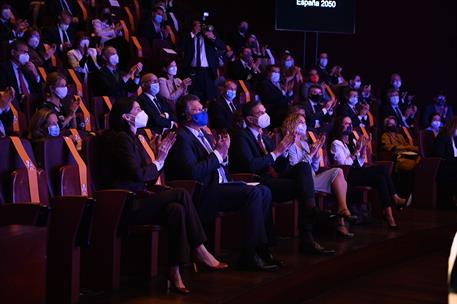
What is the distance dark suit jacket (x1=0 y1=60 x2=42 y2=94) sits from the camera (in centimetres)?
436

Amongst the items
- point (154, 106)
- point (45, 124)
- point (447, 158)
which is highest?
point (154, 106)

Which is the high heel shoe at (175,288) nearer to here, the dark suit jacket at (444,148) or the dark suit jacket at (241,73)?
the dark suit jacket at (444,148)

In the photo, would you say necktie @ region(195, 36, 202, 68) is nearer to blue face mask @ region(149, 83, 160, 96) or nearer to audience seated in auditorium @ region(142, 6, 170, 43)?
audience seated in auditorium @ region(142, 6, 170, 43)

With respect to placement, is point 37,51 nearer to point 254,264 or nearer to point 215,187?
point 215,187

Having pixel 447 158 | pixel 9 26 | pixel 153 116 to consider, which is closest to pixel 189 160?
pixel 153 116

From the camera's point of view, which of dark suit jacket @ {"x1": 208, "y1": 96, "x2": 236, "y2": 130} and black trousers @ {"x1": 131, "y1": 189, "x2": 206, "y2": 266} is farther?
dark suit jacket @ {"x1": 208, "y1": 96, "x2": 236, "y2": 130}

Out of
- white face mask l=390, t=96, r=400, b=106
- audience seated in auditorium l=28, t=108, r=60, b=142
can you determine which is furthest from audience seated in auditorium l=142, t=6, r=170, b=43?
audience seated in auditorium l=28, t=108, r=60, b=142

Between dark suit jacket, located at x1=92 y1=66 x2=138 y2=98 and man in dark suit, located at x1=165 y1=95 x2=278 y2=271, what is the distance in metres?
1.75

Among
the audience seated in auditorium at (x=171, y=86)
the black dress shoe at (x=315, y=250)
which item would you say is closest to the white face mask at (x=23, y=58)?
the audience seated in auditorium at (x=171, y=86)

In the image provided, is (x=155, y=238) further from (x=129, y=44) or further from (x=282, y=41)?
(x=282, y=41)

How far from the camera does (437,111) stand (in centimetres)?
664

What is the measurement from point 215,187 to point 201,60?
9.16 feet

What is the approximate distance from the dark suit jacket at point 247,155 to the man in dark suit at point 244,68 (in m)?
2.71

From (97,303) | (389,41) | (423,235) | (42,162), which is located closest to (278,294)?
(97,303)
